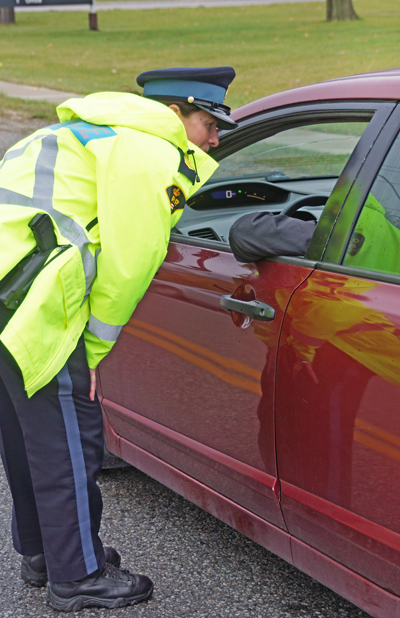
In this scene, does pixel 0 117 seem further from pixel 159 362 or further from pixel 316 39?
pixel 316 39

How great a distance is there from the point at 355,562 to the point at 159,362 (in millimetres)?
874

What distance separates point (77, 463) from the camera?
208cm

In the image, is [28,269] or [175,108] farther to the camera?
[175,108]

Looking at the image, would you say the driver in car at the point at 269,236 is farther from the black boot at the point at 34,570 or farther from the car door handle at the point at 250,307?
the black boot at the point at 34,570

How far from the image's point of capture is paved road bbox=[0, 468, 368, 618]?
2.20 metres

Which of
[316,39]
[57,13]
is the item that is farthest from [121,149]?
[57,13]

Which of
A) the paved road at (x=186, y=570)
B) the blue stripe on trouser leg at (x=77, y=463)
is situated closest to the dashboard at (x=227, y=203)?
the blue stripe on trouser leg at (x=77, y=463)

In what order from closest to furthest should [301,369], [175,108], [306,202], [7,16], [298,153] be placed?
1. [301,369]
2. [175,108]
3. [306,202]
4. [298,153]
5. [7,16]

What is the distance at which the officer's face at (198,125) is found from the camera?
80.1 inches

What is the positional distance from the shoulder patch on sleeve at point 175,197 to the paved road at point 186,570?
4.07ft

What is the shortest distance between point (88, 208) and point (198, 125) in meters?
0.45

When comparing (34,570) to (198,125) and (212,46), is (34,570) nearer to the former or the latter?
(198,125)

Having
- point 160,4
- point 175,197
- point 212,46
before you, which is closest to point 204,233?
point 175,197

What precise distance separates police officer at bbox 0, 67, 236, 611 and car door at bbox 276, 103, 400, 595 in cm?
44
